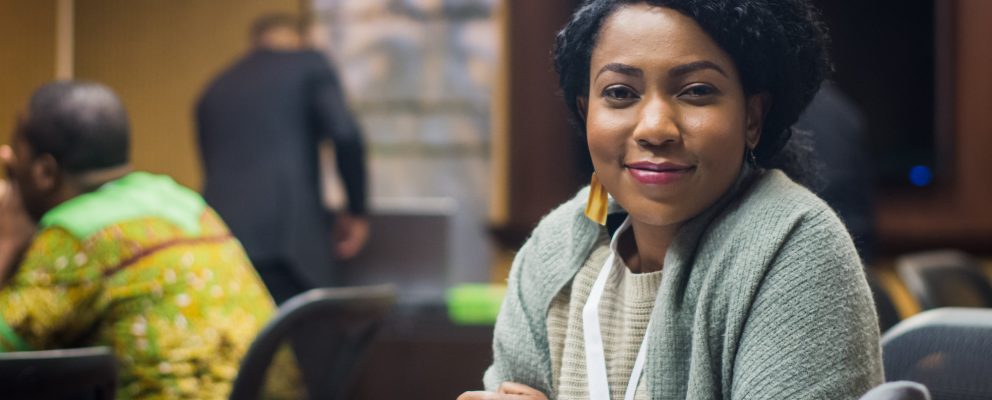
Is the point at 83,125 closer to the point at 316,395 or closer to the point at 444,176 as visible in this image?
the point at 316,395

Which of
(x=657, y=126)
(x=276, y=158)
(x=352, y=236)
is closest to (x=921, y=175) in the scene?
(x=352, y=236)

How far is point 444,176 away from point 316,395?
3533 mm

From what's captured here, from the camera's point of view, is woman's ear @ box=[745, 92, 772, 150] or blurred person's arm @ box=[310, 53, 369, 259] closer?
woman's ear @ box=[745, 92, 772, 150]

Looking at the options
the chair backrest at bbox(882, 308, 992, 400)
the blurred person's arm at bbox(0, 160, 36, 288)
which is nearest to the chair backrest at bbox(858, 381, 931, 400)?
the chair backrest at bbox(882, 308, 992, 400)

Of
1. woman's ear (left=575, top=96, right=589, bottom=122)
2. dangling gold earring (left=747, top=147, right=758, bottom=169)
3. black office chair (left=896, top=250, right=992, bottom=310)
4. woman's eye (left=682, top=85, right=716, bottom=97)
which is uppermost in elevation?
woman's eye (left=682, top=85, right=716, bottom=97)

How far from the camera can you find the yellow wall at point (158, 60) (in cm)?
593

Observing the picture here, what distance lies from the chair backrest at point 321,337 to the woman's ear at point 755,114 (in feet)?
3.43

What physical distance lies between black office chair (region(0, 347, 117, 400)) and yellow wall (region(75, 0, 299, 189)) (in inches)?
180

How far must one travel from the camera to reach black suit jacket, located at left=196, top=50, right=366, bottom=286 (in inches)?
145

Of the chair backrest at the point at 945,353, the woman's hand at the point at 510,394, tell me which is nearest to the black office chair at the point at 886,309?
the chair backrest at the point at 945,353

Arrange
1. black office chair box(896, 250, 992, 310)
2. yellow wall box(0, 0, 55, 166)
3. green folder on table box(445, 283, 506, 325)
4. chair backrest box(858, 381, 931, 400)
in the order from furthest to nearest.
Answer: yellow wall box(0, 0, 55, 166) < green folder on table box(445, 283, 506, 325) < black office chair box(896, 250, 992, 310) < chair backrest box(858, 381, 931, 400)

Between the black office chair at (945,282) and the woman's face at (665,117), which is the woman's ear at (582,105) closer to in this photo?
the woman's face at (665,117)

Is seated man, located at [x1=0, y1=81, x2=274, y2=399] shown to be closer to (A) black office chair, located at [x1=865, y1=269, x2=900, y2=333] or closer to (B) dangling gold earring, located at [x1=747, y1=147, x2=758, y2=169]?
(A) black office chair, located at [x1=865, y1=269, x2=900, y2=333]

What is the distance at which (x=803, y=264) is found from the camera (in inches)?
35.6
